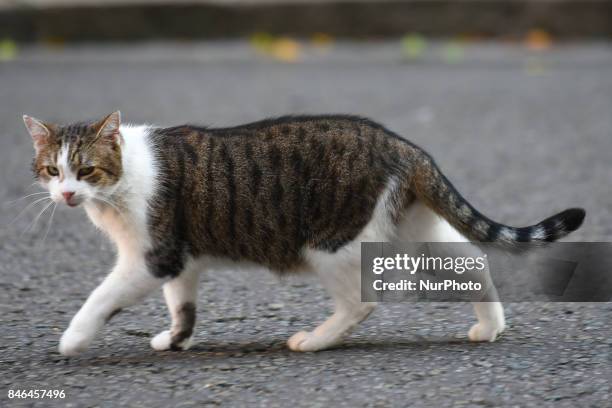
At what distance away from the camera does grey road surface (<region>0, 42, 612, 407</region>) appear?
368 centimetres

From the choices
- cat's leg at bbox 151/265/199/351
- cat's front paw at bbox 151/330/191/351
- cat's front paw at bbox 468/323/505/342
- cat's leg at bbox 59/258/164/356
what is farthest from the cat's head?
cat's front paw at bbox 468/323/505/342

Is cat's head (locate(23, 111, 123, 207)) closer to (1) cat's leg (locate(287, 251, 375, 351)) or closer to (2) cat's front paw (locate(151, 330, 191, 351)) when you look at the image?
(2) cat's front paw (locate(151, 330, 191, 351))

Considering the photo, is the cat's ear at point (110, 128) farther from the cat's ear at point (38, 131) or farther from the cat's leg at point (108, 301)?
the cat's leg at point (108, 301)

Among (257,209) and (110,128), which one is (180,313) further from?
(110,128)

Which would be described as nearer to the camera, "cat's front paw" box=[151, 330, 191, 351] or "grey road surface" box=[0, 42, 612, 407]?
"grey road surface" box=[0, 42, 612, 407]

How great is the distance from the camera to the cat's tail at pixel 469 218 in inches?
Answer: 159

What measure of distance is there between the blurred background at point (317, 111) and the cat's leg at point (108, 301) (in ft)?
0.33

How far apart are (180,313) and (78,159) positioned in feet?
2.31

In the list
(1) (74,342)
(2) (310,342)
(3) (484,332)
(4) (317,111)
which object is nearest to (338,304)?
(2) (310,342)

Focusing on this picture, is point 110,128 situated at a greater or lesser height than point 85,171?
greater

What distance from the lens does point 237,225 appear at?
4066 mm

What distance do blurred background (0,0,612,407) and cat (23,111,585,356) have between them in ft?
0.72

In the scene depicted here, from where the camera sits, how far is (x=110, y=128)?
4004mm

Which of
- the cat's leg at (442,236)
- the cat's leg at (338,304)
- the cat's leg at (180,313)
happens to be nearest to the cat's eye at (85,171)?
the cat's leg at (180,313)
